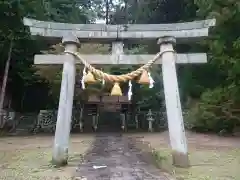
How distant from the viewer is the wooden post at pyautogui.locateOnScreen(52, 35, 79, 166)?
581cm

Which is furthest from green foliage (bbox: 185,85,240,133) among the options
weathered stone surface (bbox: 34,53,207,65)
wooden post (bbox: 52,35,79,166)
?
wooden post (bbox: 52,35,79,166)

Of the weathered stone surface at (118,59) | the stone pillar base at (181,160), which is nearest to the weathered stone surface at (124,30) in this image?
the weathered stone surface at (118,59)

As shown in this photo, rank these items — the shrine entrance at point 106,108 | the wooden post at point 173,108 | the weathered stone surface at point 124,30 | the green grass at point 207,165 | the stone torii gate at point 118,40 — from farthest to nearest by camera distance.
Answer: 1. the shrine entrance at point 106,108
2. the weathered stone surface at point 124,30
3. the stone torii gate at point 118,40
4. the wooden post at point 173,108
5. the green grass at point 207,165

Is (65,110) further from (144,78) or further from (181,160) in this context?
(181,160)

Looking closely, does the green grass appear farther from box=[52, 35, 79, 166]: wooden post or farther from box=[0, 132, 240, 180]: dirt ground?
box=[52, 35, 79, 166]: wooden post

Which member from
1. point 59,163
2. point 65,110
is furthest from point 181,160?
point 65,110

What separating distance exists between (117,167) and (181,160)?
47.1 inches

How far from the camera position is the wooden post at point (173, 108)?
5734mm

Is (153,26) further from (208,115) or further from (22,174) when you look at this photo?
(208,115)

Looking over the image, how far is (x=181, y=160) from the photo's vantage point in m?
5.66

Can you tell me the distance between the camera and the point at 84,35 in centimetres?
664

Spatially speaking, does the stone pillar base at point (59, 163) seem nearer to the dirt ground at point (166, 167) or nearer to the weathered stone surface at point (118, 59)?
the dirt ground at point (166, 167)

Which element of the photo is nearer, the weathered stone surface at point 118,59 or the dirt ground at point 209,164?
the dirt ground at point 209,164

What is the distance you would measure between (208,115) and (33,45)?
30.6 feet
